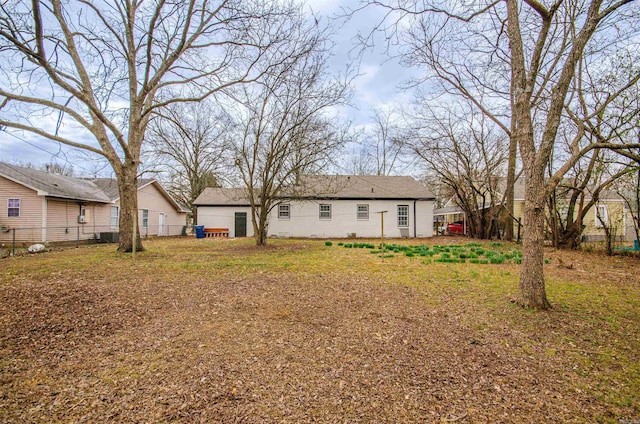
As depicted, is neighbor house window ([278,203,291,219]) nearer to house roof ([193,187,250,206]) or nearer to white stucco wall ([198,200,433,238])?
white stucco wall ([198,200,433,238])

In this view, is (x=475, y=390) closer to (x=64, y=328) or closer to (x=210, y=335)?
(x=210, y=335)

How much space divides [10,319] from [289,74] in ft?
31.6

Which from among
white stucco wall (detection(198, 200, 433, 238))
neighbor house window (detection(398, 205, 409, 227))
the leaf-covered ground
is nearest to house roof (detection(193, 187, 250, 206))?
white stucco wall (detection(198, 200, 433, 238))

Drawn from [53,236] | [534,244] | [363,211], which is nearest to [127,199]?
[53,236]

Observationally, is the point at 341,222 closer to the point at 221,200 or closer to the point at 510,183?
the point at 221,200

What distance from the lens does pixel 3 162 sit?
15414mm

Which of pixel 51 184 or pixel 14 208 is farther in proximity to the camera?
pixel 51 184

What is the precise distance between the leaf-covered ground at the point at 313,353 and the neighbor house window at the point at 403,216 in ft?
47.3

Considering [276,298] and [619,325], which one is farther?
[276,298]

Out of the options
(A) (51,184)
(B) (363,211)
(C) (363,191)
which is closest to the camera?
(A) (51,184)

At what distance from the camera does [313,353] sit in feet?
10.4

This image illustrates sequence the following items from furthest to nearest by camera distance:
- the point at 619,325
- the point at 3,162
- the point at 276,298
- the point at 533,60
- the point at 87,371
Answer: the point at 3,162
the point at 276,298
the point at 533,60
the point at 619,325
the point at 87,371

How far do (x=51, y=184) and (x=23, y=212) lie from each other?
1.87 m

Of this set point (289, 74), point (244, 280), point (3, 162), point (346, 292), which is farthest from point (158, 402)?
point (3, 162)
